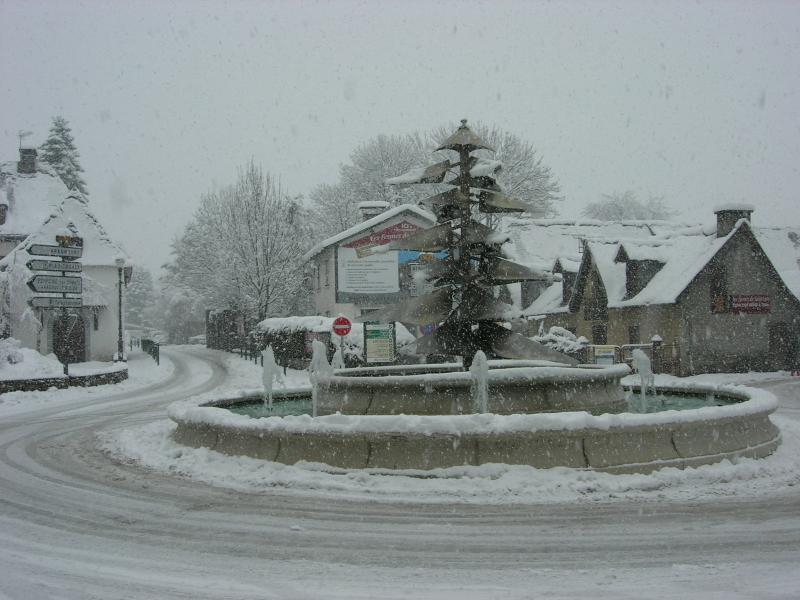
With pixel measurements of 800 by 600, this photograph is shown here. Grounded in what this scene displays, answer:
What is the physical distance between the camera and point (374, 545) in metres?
5.88

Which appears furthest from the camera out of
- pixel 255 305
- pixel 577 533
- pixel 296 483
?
pixel 255 305

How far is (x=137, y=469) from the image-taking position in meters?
9.61

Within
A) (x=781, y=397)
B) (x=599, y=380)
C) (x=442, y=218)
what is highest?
(x=442, y=218)

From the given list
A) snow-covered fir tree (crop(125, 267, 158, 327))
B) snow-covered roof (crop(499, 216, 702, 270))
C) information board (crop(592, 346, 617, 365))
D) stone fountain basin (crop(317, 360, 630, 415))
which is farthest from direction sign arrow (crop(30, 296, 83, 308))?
snow-covered fir tree (crop(125, 267, 158, 327))

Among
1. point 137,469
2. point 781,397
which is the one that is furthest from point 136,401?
point 781,397

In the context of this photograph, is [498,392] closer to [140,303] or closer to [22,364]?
[22,364]

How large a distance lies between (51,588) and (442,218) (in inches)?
345

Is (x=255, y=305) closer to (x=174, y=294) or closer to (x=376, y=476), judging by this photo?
(x=174, y=294)

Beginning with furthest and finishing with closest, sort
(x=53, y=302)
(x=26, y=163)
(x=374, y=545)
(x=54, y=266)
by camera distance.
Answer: (x=26, y=163), (x=54, y=266), (x=53, y=302), (x=374, y=545)

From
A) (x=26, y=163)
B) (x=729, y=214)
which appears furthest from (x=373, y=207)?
(x=26, y=163)

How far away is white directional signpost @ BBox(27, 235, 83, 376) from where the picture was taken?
2653cm

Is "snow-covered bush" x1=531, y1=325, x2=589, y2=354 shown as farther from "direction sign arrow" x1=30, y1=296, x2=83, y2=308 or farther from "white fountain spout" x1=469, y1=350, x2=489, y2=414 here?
"white fountain spout" x1=469, y1=350, x2=489, y2=414

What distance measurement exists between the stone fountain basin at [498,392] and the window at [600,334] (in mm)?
25786

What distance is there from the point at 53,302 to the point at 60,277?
1.03 metres
